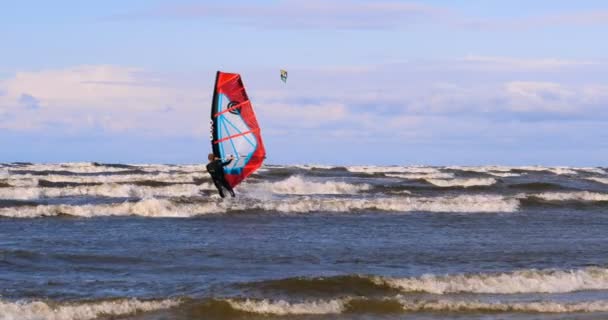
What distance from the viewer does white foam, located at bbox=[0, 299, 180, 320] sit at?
472 inches

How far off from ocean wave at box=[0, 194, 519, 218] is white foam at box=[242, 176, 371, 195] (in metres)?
7.66

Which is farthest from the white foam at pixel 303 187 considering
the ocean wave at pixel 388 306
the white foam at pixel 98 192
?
the ocean wave at pixel 388 306

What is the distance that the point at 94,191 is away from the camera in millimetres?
33938

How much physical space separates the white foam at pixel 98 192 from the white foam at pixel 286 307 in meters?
20.6

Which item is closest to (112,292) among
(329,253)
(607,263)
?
(329,253)

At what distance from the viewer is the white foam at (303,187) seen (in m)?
37.6

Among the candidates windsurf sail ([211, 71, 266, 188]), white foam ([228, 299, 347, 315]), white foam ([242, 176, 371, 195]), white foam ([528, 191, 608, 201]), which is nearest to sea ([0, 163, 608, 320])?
white foam ([228, 299, 347, 315])

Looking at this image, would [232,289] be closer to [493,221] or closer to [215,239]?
[215,239]

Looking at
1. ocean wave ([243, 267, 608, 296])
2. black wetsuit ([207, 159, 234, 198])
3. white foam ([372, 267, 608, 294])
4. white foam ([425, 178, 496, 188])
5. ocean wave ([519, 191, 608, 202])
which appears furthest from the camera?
white foam ([425, 178, 496, 188])

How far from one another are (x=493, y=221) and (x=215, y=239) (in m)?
8.82

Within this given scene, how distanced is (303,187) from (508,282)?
23766 millimetres

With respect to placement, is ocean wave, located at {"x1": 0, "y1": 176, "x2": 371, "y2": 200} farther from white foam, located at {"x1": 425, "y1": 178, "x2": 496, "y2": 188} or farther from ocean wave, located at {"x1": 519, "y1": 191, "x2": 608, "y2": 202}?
ocean wave, located at {"x1": 519, "y1": 191, "x2": 608, "y2": 202}

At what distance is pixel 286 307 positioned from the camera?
498 inches

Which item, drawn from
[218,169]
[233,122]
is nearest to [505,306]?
[233,122]
